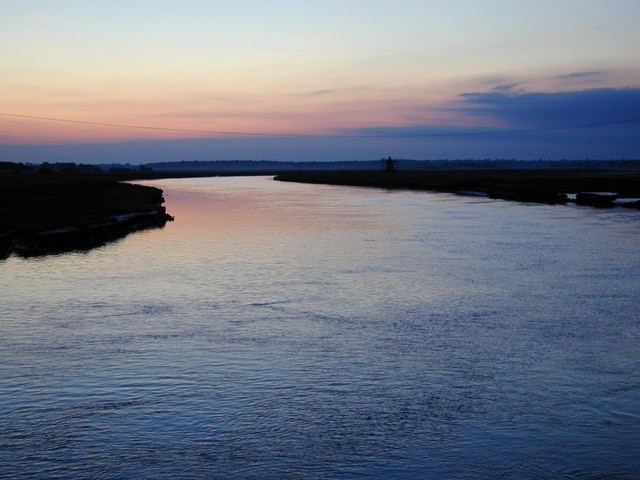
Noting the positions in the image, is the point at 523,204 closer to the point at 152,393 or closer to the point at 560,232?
the point at 560,232

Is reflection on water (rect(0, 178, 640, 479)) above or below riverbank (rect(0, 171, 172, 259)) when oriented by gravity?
below

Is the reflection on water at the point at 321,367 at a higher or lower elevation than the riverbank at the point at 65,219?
lower

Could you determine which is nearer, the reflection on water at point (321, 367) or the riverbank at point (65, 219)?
the reflection on water at point (321, 367)

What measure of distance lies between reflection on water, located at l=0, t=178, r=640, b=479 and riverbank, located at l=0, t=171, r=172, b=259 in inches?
182

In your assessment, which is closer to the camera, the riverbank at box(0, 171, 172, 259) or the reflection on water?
the reflection on water

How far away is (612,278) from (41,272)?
59.0ft

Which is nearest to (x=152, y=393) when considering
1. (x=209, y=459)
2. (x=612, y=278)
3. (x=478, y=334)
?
(x=209, y=459)

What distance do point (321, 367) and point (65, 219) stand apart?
2693 centimetres

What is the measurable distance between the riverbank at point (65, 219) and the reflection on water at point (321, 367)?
4.63m

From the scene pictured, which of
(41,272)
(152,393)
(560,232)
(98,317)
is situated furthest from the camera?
(560,232)

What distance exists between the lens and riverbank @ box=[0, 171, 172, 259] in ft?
95.2

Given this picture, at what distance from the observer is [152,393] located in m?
11.1

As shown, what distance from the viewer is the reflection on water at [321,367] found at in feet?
29.3

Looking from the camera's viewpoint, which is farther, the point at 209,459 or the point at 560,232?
the point at 560,232
